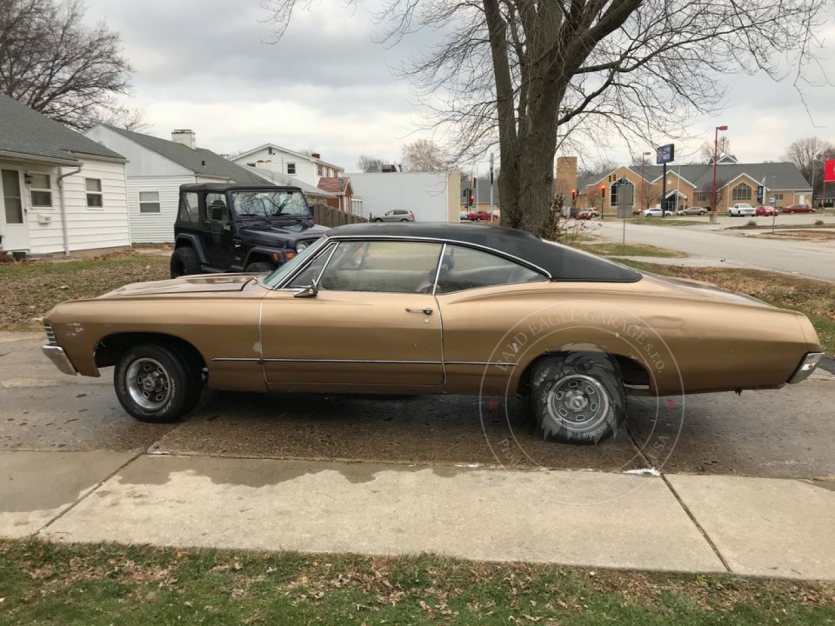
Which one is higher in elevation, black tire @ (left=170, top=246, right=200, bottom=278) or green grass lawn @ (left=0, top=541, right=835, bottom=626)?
black tire @ (left=170, top=246, right=200, bottom=278)

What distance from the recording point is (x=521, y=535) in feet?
10.0

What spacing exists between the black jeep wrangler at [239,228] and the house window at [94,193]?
10.1 meters

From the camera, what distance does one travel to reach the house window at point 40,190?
16.4 m

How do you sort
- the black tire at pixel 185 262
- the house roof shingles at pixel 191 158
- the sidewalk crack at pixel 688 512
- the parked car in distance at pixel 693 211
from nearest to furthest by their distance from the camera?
the sidewalk crack at pixel 688 512
the black tire at pixel 185 262
the house roof shingles at pixel 191 158
the parked car in distance at pixel 693 211

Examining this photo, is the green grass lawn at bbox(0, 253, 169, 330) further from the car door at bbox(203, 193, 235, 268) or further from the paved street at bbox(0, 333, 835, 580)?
the paved street at bbox(0, 333, 835, 580)

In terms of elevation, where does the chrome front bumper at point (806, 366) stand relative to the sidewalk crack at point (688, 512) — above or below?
above

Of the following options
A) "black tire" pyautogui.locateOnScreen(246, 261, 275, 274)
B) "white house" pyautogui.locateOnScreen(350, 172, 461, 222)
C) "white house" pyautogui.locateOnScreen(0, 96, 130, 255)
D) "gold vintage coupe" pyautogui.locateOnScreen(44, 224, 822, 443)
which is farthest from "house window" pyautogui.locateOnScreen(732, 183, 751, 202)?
"gold vintage coupe" pyautogui.locateOnScreen(44, 224, 822, 443)

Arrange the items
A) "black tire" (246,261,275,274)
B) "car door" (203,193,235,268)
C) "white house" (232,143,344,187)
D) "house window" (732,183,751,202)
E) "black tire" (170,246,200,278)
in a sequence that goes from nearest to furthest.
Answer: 1. "black tire" (246,261,275,274)
2. "car door" (203,193,235,268)
3. "black tire" (170,246,200,278)
4. "white house" (232,143,344,187)
5. "house window" (732,183,751,202)

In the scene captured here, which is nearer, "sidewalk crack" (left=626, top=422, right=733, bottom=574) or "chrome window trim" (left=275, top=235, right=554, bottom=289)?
"sidewalk crack" (left=626, top=422, right=733, bottom=574)

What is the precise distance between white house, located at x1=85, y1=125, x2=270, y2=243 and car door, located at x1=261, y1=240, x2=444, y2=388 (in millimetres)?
22947

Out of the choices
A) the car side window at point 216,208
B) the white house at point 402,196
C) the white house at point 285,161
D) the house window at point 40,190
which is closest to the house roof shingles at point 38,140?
the house window at point 40,190

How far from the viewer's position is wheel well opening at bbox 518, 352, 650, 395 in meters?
4.00

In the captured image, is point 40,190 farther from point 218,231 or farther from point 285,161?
point 285,161

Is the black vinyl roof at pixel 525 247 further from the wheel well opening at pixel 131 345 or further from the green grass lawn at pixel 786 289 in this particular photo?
the green grass lawn at pixel 786 289
